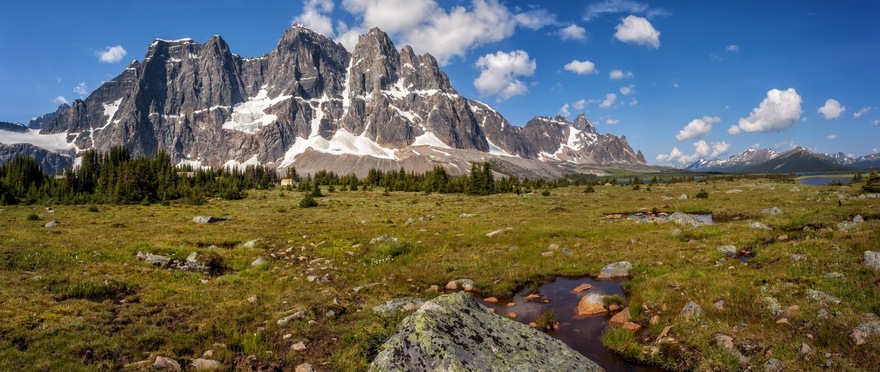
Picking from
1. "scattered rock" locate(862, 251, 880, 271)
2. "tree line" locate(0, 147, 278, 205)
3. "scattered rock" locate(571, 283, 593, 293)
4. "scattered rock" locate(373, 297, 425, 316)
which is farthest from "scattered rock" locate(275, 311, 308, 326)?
"tree line" locate(0, 147, 278, 205)

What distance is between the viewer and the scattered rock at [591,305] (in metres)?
14.3

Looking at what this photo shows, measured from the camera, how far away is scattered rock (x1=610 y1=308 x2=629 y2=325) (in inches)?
517

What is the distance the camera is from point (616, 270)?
18.9 m

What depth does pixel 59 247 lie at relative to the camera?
2172cm

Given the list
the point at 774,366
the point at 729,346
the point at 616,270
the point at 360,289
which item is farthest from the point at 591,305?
the point at 360,289

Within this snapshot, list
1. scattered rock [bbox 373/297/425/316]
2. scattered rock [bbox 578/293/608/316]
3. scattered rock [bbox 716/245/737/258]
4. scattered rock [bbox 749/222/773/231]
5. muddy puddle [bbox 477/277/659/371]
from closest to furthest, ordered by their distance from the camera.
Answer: muddy puddle [bbox 477/277/659/371] → scattered rock [bbox 373/297/425/316] → scattered rock [bbox 578/293/608/316] → scattered rock [bbox 716/245/737/258] → scattered rock [bbox 749/222/773/231]

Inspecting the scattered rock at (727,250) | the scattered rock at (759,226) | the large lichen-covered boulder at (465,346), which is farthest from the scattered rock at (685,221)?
the large lichen-covered boulder at (465,346)

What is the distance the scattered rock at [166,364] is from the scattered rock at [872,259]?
21.5 m

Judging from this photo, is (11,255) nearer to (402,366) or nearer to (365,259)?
(365,259)

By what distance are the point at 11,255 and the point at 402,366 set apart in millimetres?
23282

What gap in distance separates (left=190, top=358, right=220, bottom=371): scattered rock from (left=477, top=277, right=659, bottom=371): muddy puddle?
29.8 ft

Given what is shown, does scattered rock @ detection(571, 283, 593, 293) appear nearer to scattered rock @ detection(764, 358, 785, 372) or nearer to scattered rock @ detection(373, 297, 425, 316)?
scattered rock @ detection(373, 297, 425, 316)

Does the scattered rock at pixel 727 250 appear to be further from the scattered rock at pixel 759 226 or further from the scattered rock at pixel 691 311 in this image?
the scattered rock at pixel 691 311

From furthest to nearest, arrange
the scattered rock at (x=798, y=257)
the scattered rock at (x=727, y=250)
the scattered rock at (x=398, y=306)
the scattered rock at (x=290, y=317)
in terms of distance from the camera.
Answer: the scattered rock at (x=727, y=250), the scattered rock at (x=798, y=257), the scattered rock at (x=398, y=306), the scattered rock at (x=290, y=317)
